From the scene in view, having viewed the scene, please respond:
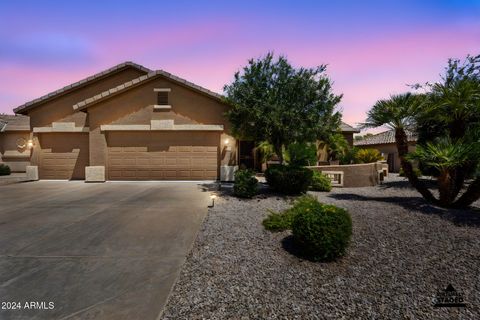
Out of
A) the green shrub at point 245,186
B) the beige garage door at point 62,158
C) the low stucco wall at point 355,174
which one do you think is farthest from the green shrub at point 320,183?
the beige garage door at point 62,158

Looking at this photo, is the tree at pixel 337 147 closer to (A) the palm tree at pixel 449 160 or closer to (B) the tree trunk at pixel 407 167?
(B) the tree trunk at pixel 407 167

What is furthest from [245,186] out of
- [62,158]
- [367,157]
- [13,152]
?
[13,152]

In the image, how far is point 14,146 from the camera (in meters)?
20.5

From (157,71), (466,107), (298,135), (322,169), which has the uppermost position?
(157,71)

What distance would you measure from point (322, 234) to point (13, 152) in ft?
88.1

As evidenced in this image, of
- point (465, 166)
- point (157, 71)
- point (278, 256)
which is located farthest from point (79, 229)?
point (465, 166)

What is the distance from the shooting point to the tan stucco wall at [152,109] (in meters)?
14.3

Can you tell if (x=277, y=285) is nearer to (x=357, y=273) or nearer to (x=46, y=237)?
(x=357, y=273)

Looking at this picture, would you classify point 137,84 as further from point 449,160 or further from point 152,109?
point 449,160

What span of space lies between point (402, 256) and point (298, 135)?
6146mm

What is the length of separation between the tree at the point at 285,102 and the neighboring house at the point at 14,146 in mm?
21203

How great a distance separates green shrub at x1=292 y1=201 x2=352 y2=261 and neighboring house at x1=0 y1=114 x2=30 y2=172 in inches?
986

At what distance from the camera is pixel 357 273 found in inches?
165

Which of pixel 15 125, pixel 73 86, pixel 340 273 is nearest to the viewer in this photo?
pixel 340 273
